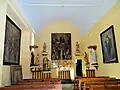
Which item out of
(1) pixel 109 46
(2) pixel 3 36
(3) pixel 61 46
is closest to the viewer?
(2) pixel 3 36

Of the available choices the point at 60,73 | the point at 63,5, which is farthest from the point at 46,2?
the point at 60,73

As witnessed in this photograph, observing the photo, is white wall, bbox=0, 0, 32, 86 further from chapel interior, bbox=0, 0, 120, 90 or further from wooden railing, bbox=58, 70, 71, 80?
wooden railing, bbox=58, 70, 71, 80

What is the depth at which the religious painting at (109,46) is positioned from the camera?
5.18 meters

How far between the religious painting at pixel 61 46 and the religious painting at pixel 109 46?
2.91 m

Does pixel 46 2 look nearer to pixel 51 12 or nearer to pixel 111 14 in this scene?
pixel 51 12

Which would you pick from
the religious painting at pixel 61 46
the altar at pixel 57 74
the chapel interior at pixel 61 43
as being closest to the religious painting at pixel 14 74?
the chapel interior at pixel 61 43

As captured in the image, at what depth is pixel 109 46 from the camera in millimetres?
5531

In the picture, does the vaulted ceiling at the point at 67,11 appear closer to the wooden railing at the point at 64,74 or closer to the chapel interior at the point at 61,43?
the chapel interior at the point at 61,43

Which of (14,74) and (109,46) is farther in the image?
(109,46)

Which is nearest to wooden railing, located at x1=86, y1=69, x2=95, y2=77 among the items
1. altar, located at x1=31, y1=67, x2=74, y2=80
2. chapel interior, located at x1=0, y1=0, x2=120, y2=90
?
chapel interior, located at x1=0, y1=0, x2=120, y2=90

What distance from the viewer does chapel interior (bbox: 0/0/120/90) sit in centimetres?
448

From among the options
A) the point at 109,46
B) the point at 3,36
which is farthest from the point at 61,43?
the point at 3,36

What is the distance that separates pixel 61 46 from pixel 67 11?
2.01 m

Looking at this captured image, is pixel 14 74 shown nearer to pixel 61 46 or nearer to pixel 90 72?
pixel 90 72
